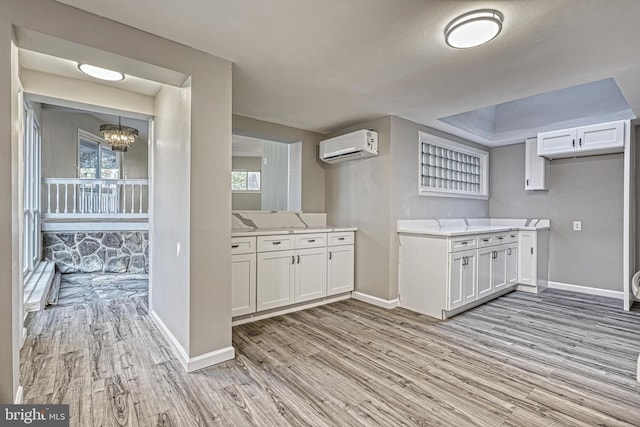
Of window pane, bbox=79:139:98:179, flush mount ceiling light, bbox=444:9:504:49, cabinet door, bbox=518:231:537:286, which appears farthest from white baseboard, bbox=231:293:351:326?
window pane, bbox=79:139:98:179

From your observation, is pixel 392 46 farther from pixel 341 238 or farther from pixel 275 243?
pixel 341 238

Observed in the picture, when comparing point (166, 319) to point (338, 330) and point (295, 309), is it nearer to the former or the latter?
point (295, 309)

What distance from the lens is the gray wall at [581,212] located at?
13.0ft

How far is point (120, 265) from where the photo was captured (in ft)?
18.0

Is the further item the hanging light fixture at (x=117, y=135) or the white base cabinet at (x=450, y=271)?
the hanging light fixture at (x=117, y=135)

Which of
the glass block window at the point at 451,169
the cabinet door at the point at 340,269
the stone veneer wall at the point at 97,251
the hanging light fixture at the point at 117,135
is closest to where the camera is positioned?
the cabinet door at the point at 340,269

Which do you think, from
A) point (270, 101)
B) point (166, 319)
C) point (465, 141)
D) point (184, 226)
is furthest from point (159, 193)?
point (465, 141)

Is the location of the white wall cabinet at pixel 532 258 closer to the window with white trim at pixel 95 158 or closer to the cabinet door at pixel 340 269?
the cabinet door at pixel 340 269

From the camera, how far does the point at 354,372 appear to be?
84.9 inches

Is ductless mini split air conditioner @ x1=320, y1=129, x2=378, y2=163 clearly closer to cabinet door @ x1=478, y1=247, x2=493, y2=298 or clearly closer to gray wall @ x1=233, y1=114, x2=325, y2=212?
gray wall @ x1=233, y1=114, x2=325, y2=212

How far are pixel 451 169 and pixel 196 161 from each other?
363cm

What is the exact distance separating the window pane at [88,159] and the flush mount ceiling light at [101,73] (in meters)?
5.06

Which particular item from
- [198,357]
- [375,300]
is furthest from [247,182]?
[198,357]

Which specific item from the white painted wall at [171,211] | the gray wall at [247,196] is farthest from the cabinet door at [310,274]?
the gray wall at [247,196]
